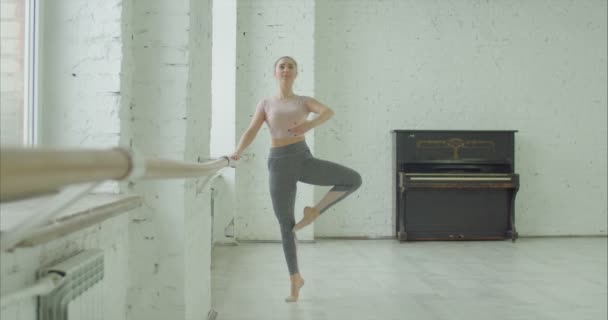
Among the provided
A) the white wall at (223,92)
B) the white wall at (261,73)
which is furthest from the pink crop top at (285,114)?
the white wall at (261,73)

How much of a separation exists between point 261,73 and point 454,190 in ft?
8.37

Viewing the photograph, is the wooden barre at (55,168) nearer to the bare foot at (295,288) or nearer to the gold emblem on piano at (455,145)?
the bare foot at (295,288)

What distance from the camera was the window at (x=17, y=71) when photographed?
1.91 m

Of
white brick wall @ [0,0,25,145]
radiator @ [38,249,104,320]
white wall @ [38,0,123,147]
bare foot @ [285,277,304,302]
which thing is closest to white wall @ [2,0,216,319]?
white wall @ [38,0,123,147]

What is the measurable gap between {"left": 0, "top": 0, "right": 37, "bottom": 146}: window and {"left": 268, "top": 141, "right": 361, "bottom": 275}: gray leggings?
1.92 metres

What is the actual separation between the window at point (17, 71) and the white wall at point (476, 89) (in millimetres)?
5403

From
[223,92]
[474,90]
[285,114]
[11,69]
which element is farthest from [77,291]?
[474,90]

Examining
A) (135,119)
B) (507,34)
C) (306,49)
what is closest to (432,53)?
(507,34)

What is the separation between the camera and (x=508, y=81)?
7609mm

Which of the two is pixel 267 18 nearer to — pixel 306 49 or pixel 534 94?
pixel 306 49

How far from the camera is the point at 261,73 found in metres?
6.99

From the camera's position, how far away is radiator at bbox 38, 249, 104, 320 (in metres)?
1.41

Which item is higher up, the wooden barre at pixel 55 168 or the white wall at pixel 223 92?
the white wall at pixel 223 92

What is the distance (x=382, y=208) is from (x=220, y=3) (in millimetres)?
3034
